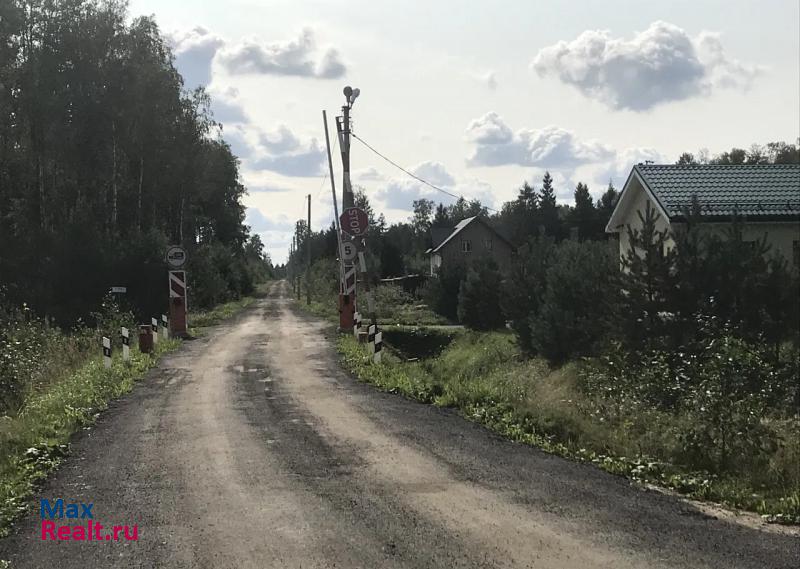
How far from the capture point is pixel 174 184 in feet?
131

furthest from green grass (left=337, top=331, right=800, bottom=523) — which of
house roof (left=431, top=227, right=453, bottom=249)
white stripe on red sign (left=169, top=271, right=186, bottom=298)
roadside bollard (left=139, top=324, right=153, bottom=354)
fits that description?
house roof (left=431, top=227, right=453, bottom=249)

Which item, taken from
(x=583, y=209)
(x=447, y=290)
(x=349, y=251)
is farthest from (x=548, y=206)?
(x=349, y=251)

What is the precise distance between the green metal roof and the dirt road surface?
1338 centimetres

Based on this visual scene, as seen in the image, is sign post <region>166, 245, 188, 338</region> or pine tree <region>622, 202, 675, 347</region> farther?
sign post <region>166, 245, 188, 338</region>

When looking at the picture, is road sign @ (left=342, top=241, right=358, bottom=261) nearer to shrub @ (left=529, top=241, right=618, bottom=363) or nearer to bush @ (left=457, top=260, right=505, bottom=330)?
shrub @ (left=529, top=241, right=618, bottom=363)

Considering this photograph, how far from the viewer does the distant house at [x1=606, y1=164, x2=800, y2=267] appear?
1931 cm

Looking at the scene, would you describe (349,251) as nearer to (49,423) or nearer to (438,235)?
(49,423)

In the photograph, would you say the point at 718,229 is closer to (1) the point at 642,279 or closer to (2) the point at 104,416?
(1) the point at 642,279

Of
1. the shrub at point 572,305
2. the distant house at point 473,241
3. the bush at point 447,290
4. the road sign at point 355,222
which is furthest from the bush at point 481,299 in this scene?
the distant house at point 473,241

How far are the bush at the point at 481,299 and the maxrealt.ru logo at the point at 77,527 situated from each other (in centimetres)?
2208

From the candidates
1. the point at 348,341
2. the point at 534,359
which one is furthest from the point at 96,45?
the point at 534,359

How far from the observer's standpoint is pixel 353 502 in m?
5.72

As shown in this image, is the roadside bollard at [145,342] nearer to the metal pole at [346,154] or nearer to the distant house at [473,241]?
the metal pole at [346,154]

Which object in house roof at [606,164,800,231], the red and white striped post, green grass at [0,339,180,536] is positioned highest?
house roof at [606,164,800,231]
